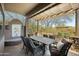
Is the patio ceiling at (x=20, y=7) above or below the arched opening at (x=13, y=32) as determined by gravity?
above

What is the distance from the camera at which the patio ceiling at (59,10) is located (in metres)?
2.04

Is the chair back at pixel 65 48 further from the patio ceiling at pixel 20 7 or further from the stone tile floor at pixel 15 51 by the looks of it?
the patio ceiling at pixel 20 7

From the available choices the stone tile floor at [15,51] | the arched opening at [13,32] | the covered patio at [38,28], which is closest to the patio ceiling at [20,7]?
the covered patio at [38,28]

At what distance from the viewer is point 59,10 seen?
207 centimetres

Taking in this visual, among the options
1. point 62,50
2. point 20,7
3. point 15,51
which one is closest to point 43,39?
point 62,50

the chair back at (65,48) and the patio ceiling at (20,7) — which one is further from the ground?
the patio ceiling at (20,7)

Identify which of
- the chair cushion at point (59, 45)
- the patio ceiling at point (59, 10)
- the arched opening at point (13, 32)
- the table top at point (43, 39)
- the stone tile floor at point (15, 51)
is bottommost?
the stone tile floor at point (15, 51)

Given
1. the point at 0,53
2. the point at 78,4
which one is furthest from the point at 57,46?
the point at 0,53

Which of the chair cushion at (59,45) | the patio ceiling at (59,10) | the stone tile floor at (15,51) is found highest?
the patio ceiling at (59,10)

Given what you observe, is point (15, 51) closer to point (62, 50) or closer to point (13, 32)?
point (13, 32)

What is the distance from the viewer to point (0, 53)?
2105mm

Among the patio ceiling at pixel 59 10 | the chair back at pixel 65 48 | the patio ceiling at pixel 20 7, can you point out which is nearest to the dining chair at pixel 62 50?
the chair back at pixel 65 48

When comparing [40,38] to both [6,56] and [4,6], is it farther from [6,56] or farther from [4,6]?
[4,6]

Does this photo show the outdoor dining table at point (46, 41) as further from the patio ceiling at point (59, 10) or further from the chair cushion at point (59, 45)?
the patio ceiling at point (59, 10)
